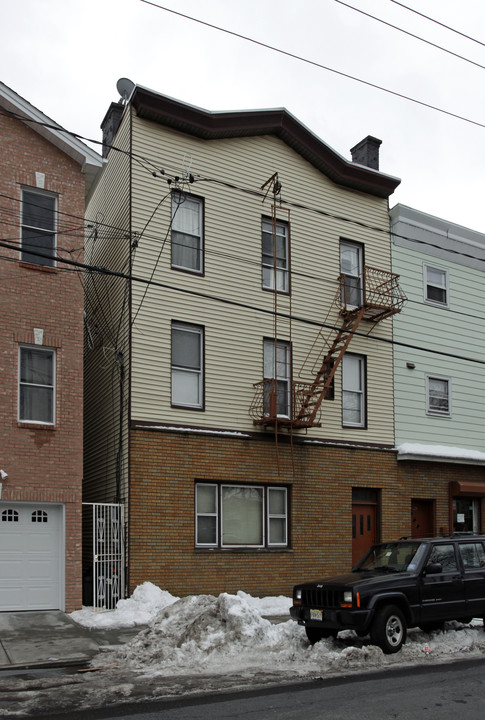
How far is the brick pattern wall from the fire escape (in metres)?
0.84

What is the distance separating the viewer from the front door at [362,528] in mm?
20578

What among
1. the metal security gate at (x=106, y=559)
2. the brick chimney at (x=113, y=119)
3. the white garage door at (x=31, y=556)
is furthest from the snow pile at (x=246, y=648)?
the brick chimney at (x=113, y=119)

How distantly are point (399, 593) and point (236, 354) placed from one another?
28.1 ft

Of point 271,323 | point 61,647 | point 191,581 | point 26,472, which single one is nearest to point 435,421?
point 271,323

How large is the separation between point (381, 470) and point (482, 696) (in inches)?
476

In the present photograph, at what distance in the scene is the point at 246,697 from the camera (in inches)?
355

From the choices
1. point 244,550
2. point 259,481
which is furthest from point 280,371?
point 244,550

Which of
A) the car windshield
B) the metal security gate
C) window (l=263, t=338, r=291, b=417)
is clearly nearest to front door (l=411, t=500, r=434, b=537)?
window (l=263, t=338, r=291, b=417)

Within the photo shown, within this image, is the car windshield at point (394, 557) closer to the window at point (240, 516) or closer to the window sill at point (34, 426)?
the window at point (240, 516)

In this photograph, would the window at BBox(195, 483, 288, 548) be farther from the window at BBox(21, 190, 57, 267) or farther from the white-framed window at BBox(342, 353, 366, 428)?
the window at BBox(21, 190, 57, 267)

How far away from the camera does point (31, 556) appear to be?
621 inches

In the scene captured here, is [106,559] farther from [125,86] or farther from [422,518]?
[125,86]

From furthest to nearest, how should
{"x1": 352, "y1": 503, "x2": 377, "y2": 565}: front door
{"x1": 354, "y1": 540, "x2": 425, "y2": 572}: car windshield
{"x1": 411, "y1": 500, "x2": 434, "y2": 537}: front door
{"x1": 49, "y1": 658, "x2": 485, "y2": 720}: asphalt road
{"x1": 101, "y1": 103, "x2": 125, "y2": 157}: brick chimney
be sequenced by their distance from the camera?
{"x1": 411, "y1": 500, "x2": 434, "y2": 537}: front door, {"x1": 101, "y1": 103, "x2": 125, "y2": 157}: brick chimney, {"x1": 352, "y1": 503, "x2": 377, "y2": 565}: front door, {"x1": 354, "y1": 540, "x2": 425, "y2": 572}: car windshield, {"x1": 49, "y1": 658, "x2": 485, "y2": 720}: asphalt road

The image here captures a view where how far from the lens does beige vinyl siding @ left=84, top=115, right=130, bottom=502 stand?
18.1m
